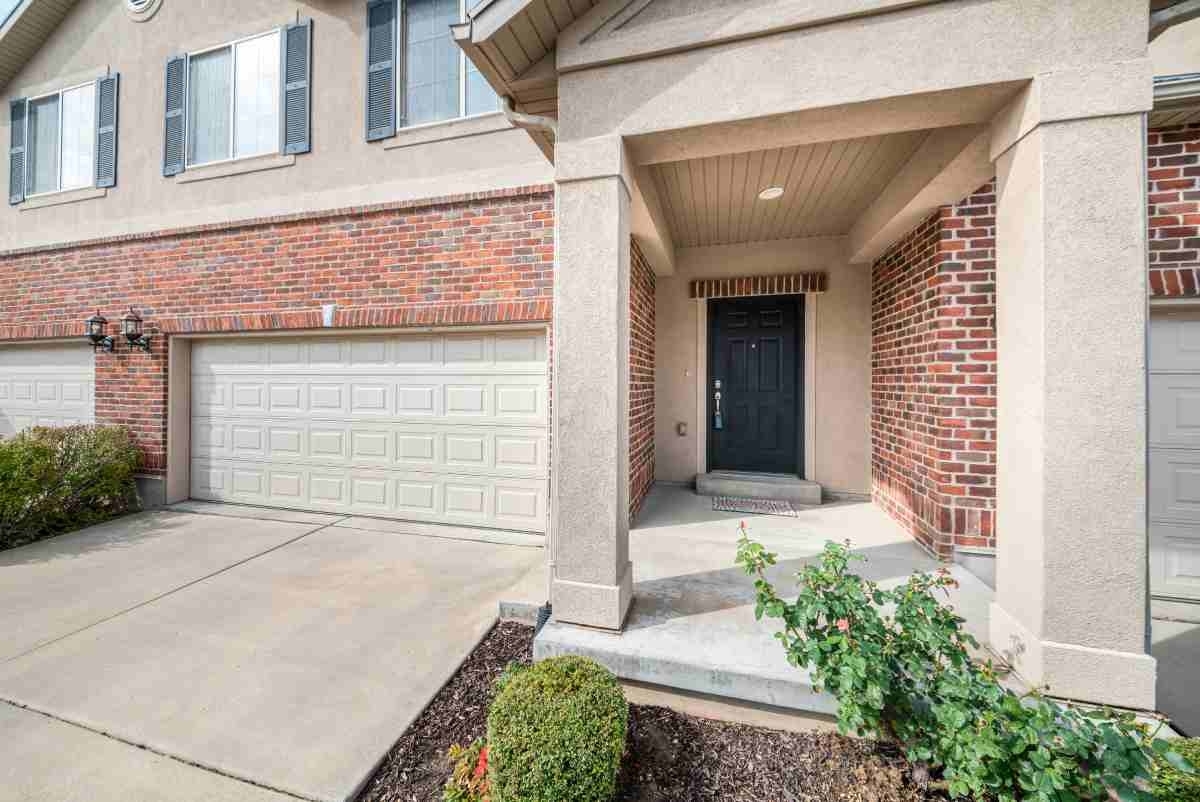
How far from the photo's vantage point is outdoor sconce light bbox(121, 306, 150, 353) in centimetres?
511

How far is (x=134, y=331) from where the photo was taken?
5133mm

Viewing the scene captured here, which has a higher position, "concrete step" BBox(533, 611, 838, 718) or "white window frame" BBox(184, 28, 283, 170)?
"white window frame" BBox(184, 28, 283, 170)

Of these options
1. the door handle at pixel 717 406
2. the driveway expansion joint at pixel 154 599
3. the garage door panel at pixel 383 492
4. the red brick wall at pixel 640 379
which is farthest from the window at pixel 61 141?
the door handle at pixel 717 406

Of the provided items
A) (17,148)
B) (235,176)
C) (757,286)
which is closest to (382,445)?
(235,176)

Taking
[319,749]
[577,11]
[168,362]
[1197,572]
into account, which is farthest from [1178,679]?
[168,362]

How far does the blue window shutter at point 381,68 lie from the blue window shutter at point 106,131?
3.71 metres

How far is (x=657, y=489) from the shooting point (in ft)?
16.5

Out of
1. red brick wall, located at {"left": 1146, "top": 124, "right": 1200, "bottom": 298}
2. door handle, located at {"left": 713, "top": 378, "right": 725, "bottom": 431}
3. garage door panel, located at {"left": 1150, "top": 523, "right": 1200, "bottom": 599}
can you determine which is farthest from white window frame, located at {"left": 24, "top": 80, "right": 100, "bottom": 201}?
garage door panel, located at {"left": 1150, "top": 523, "right": 1200, "bottom": 599}

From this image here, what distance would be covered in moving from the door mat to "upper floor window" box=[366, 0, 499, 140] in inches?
181

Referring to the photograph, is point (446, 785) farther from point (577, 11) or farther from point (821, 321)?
point (821, 321)

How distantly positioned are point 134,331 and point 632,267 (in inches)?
222

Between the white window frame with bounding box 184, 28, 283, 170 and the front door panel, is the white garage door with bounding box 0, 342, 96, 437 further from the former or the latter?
the front door panel

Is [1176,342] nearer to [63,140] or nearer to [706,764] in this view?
[706,764]

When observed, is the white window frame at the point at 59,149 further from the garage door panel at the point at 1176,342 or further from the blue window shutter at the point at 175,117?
the garage door panel at the point at 1176,342
